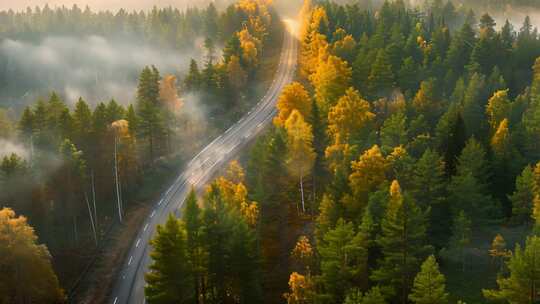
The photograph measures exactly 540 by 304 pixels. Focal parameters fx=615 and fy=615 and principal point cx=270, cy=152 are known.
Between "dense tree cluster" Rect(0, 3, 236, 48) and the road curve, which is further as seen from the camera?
"dense tree cluster" Rect(0, 3, 236, 48)

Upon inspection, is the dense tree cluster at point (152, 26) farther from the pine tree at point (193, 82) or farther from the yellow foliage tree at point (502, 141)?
the yellow foliage tree at point (502, 141)

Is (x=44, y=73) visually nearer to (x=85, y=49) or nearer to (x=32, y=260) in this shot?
(x=85, y=49)

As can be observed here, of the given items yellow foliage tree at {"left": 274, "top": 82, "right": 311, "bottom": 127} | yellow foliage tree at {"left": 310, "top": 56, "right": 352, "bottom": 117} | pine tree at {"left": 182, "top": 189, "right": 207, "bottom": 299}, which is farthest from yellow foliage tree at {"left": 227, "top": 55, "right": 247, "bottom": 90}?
pine tree at {"left": 182, "top": 189, "right": 207, "bottom": 299}

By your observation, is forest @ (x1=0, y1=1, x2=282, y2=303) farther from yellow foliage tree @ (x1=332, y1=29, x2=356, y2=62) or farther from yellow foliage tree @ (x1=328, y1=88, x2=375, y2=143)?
yellow foliage tree @ (x1=328, y1=88, x2=375, y2=143)

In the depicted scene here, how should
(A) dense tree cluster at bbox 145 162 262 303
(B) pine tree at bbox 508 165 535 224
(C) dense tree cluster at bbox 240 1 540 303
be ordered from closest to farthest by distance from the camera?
(A) dense tree cluster at bbox 145 162 262 303, (C) dense tree cluster at bbox 240 1 540 303, (B) pine tree at bbox 508 165 535 224

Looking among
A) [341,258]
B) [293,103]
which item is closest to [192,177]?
[293,103]

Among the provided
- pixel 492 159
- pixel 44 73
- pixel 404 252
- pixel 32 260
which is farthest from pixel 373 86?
pixel 44 73
